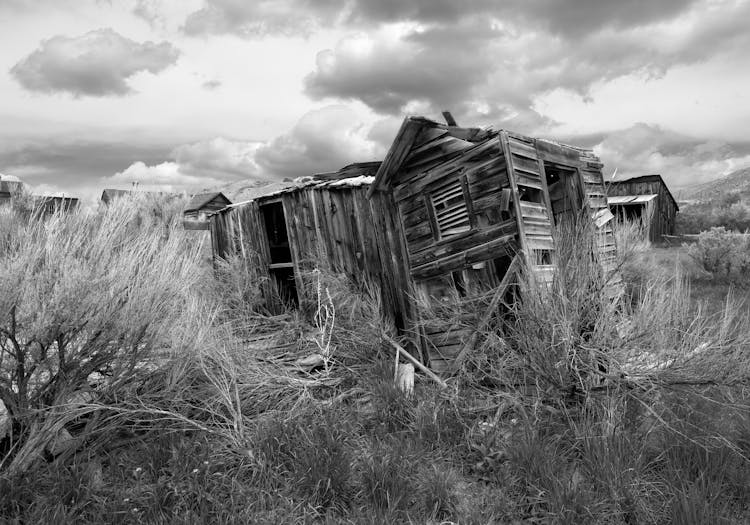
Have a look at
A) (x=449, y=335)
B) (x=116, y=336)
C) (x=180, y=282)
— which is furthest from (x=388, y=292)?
(x=116, y=336)

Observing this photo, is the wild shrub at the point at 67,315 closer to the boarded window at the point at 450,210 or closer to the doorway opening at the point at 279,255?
the boarded window at the point at 450,210

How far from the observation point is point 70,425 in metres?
5.45

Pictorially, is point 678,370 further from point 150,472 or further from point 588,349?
point 150,472

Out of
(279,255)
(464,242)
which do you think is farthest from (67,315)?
(279,255)

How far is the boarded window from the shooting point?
8367 millimetres

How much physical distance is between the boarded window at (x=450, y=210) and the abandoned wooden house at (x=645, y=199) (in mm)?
20657

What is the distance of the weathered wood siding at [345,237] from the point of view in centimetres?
984

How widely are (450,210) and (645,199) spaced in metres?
21.5

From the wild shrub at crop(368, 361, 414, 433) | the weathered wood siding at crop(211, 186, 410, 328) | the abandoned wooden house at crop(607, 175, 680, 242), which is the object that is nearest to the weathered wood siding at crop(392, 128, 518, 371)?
the weathered wood siding at crop(211, 186, 410, 328)

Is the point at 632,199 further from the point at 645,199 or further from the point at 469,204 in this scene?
the point at 469,204

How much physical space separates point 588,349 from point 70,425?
217 inches

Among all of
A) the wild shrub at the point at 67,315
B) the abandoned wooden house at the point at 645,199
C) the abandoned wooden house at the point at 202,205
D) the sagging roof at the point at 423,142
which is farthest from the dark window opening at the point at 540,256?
the abandoned wooden house at the point at 645,199

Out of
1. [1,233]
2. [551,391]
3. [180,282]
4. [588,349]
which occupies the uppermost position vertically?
[1,233]

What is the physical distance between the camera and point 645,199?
1015 inches
